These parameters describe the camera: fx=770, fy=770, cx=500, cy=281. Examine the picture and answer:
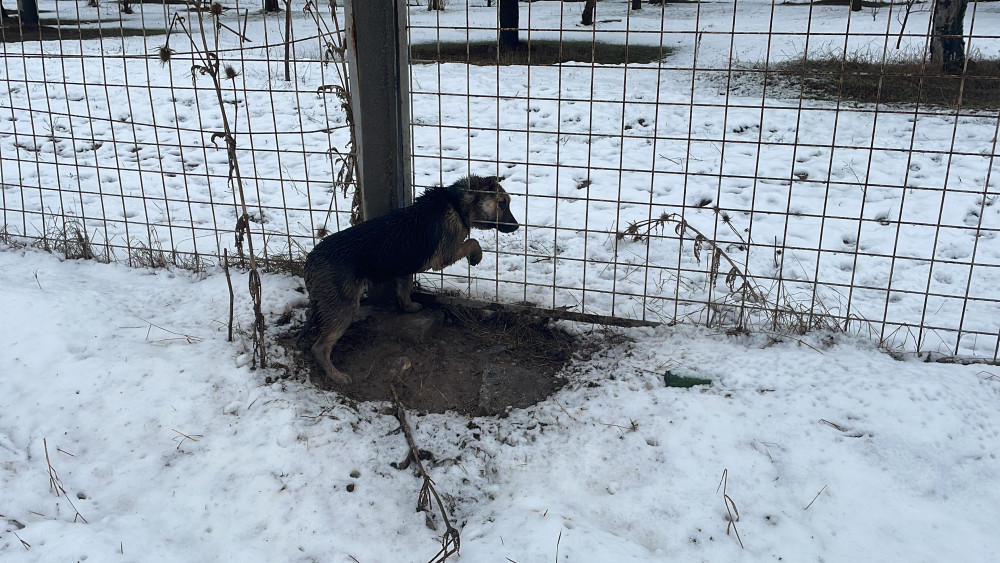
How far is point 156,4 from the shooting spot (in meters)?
32.6

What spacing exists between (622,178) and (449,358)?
352cm

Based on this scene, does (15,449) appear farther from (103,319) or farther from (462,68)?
(462,68)

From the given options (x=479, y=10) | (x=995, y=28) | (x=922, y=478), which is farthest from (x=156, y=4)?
(x=922, y=478)

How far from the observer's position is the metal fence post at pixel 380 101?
4.48 meters

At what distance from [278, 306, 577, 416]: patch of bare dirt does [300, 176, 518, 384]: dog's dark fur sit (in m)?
0.16

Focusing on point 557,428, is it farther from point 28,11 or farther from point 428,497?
point 28,11

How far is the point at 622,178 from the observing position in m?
7.44

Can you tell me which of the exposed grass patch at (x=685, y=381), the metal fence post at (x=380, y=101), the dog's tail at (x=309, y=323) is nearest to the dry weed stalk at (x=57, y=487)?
the dog's tail at (x=309, y=323)

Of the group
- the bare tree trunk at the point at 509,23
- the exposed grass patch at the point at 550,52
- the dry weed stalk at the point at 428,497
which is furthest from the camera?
the bare tree trunk at the point at 509,23

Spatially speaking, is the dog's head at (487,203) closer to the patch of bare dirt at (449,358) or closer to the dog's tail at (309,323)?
the patch of bare dirt at (449,358)

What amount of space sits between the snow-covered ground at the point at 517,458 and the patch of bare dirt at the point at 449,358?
0.17 m

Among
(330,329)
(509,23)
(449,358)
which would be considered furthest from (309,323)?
(509,23)

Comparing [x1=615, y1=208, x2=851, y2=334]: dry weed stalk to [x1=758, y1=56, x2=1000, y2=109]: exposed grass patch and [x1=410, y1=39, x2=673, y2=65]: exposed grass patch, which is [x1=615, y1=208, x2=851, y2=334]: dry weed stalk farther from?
[x1=410, y1=39, x2=673, y2=65]: exposed grass patch

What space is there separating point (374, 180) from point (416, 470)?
6.53ft
